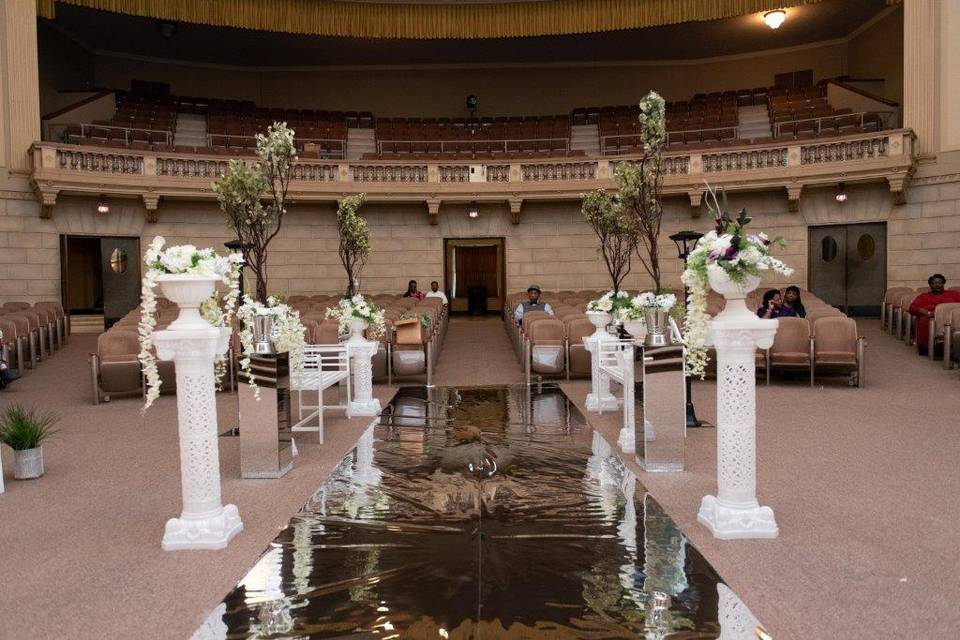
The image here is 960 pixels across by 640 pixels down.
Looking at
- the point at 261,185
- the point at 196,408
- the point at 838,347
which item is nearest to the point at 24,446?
the point at 196,408

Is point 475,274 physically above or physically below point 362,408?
above

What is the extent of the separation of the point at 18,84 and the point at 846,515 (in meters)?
15.2

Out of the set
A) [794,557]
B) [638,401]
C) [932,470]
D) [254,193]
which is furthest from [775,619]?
[254,193]

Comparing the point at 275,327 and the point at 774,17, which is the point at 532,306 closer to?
the point at 275,327

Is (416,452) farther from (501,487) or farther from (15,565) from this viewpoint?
(15,565)

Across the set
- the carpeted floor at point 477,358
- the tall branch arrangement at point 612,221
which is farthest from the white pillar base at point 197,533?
the tall branch arrangement at point 612,221

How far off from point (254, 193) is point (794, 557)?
209 inches

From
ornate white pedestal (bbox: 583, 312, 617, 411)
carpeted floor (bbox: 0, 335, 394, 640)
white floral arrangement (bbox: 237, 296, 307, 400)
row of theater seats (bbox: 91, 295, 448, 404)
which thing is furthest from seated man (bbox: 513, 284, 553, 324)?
white floral arrangement (bbox: 237, 296, 307, 400)

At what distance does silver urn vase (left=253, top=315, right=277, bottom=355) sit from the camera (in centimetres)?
493

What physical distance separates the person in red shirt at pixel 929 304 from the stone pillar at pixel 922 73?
4.87 metres

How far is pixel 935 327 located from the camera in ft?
29.9

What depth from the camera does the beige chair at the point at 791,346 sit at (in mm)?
8117

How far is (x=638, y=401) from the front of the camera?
4871mm

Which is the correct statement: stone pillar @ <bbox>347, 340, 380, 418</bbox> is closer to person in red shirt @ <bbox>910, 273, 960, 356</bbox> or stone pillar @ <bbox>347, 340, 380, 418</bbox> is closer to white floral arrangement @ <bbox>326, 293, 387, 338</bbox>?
white floral arrangement @ <bbox>326, 293, 387, 338</bbox>
